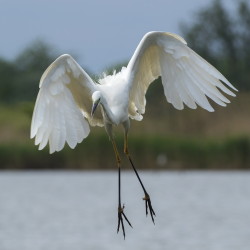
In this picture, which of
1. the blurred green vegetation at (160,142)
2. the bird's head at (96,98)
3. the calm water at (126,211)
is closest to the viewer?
the bird's head at (96,98)

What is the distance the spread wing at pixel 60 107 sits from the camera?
959cm

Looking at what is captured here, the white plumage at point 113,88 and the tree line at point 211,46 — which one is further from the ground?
the tree line at point 211,46

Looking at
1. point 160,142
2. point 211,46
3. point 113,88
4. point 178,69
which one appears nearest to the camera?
point 113,88

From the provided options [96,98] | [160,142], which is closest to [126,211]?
[160,142]

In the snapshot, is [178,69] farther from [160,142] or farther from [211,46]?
[211,46]

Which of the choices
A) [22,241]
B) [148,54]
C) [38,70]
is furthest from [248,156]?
[38,70]

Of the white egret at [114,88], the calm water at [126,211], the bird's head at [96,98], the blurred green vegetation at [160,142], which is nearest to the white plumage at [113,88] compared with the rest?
the white egret at [114,88]

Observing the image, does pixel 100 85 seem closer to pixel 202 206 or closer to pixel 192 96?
pixel 192 96

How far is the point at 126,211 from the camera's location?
22688 mm

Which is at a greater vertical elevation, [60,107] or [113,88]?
[113,88]

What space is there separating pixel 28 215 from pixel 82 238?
3360mm

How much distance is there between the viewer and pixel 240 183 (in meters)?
26.5

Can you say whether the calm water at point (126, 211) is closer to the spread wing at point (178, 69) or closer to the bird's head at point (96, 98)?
the spread wing at point (178, 69)

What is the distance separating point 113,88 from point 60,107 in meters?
0.54
